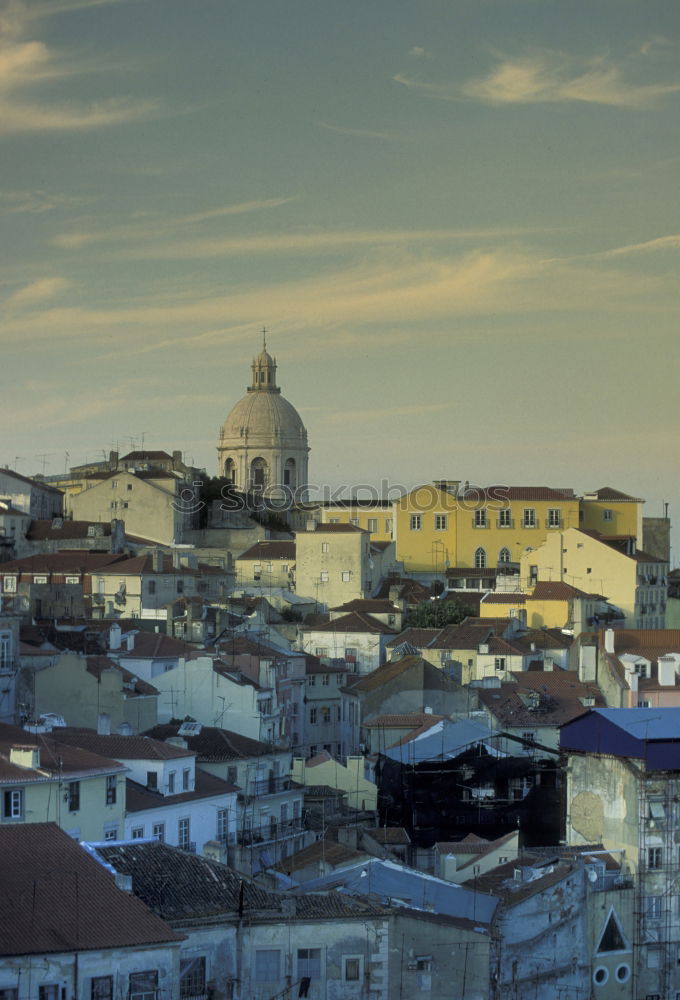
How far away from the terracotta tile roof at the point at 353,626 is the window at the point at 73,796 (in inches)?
1552

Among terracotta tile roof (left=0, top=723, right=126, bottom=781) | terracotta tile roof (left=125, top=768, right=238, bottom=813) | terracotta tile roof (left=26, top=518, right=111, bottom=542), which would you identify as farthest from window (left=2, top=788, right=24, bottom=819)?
terracotta tile roof (left=26, top=518, right=111, bottom=542)

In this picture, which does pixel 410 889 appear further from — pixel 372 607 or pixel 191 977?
pixel 372 607

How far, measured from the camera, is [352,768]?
4831 centimetres

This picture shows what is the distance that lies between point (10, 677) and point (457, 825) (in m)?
11.5

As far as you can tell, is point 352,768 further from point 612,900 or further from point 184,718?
point 612,900

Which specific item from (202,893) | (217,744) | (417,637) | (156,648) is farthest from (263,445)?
(202,893)

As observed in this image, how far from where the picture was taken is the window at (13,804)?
3247cm

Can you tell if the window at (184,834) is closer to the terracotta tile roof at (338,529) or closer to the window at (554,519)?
the terracotta tile roof at (338,529)

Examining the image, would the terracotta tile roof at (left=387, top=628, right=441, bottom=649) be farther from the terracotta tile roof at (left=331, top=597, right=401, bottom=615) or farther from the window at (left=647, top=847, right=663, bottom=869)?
the window at (left=647, top=847, right=663, bottom=869)

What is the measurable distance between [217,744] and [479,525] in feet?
168

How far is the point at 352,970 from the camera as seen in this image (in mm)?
29297

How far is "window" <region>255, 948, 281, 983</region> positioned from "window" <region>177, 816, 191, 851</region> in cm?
816

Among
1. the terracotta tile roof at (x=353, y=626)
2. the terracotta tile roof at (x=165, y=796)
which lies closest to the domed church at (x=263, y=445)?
the terracotta tile roof at (x=353, y=626)

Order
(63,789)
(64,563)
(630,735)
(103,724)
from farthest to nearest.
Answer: (64,563) → (103,724) → (630,735) → (63,789)
